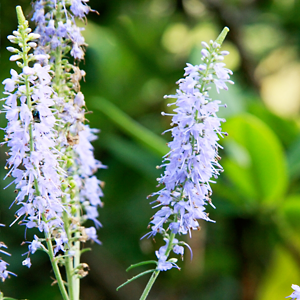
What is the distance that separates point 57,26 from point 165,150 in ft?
3.76

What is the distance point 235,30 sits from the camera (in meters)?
2.71

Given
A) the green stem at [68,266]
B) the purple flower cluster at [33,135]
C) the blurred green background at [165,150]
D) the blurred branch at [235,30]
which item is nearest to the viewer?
the purple flower cluster at [33,135]

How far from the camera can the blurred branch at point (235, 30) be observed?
8.83ft

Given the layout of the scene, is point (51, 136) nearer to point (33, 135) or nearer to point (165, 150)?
point (33, 135)

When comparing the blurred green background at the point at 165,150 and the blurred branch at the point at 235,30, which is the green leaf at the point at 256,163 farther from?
the blurred branch at the point at 235,30

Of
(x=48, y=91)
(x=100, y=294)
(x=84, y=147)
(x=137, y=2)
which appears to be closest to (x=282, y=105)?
(x=137, y=2)

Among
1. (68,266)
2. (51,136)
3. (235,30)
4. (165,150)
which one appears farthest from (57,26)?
(235,30)

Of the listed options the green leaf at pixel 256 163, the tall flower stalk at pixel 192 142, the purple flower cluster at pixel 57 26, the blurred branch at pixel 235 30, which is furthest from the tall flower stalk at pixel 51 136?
the blurred branch at pixel 235 30

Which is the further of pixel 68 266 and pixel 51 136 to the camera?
pixel 68 266

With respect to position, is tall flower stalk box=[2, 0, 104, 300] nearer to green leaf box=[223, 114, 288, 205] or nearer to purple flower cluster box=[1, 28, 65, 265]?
purple flower cluster box=[1, 28, 65, 265]

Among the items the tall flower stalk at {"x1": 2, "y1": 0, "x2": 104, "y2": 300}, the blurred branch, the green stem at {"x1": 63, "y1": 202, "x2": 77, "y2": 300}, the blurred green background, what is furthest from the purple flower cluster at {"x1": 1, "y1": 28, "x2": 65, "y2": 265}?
the blurred branch

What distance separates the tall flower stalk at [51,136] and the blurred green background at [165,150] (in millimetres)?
1037

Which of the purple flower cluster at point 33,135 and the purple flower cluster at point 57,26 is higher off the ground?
the purple flower cluster at point 57,26

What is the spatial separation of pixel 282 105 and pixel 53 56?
9.65 feet
